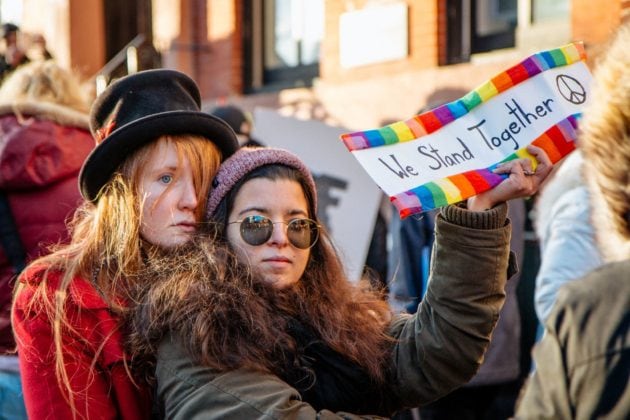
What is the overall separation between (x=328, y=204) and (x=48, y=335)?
9.58ft

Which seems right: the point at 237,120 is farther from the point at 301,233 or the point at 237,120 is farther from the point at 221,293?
the point at 221,293

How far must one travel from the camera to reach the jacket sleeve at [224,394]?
2008 millimetres

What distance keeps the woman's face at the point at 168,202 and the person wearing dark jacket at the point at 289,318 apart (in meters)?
0.08

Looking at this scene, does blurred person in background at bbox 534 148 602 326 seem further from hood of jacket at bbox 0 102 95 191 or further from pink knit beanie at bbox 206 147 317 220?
hood of jacket at bbox 0 102 95 191

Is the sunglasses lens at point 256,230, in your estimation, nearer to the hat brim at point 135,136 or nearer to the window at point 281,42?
the hat brim at point 135,136

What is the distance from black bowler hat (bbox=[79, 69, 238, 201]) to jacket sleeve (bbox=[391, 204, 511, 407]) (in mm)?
730

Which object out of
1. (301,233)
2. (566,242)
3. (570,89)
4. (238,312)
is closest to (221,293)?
(238,312)

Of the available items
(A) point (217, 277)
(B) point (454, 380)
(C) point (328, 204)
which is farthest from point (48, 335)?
(C) point (328, 204)

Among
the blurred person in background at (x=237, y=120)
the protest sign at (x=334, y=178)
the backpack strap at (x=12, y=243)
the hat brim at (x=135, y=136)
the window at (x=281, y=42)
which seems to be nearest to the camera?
the hat brim at (x=135, y=136)

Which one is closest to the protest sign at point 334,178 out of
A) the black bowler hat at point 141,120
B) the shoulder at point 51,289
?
the black bowler hat at point 141,120

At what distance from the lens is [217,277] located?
88.1 inches

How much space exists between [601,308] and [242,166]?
1.17 meters

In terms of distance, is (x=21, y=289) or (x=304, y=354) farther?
(x=21, y=289)

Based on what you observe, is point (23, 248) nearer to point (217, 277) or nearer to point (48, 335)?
point (48, 335)
